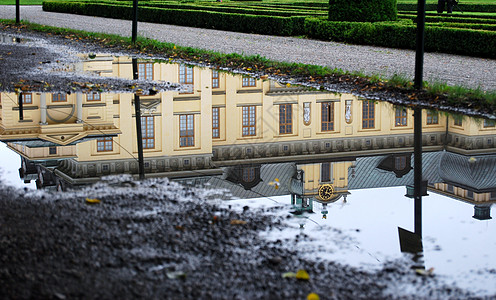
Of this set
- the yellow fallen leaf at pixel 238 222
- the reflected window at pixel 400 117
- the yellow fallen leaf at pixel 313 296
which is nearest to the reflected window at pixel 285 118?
the reflected window at pixel 400 117

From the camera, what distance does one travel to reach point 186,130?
9094mm

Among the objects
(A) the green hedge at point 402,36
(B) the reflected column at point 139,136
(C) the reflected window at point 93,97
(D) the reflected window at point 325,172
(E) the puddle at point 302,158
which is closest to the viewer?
(E) the puddle at point 302,158

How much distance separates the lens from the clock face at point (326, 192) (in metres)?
6.16

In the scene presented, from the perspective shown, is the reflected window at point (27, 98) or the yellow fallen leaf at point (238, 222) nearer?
the yellow fallen leaf at point (238, 222)

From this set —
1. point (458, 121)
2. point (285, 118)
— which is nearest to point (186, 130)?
point (285, 118)

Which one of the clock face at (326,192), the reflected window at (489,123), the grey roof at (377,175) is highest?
the reflected window at (489,123)

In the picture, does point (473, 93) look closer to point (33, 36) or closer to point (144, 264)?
point (144, 264)

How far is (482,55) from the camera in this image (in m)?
18.9

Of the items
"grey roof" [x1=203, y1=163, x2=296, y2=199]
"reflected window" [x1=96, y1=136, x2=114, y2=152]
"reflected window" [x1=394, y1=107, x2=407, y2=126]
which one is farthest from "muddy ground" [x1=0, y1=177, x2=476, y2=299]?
"reflected window" [x1=394, y1=107, x2=407, y2=126]

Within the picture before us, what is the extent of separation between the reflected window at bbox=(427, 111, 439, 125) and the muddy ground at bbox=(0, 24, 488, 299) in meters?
4.33

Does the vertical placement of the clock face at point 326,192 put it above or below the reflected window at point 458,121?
below

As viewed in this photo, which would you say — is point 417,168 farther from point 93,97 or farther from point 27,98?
point 27,98

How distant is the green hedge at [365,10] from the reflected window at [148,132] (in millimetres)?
16213

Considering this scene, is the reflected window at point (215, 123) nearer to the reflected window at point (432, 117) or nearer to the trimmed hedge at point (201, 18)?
the reflected window at point (432, 117)
